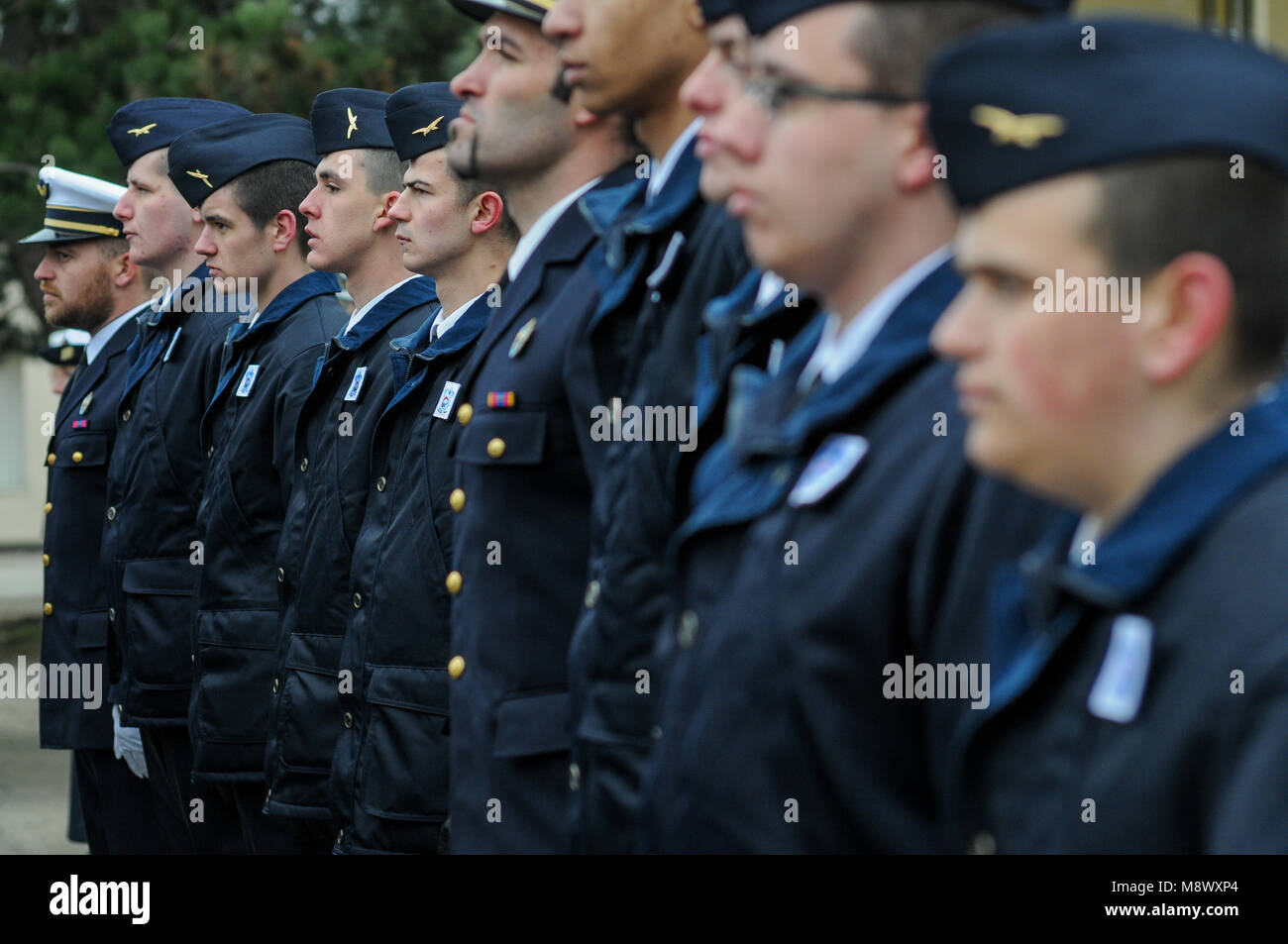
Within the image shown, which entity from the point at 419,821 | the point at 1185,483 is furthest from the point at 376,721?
the point at 1185,483

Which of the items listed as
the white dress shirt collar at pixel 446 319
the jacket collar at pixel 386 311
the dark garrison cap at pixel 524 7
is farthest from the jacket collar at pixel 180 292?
the dark garrison cap at pixel 524 7

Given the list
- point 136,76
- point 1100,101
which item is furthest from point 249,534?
point 136,76

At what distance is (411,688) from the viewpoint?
397 cm

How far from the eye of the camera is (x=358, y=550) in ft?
14.2

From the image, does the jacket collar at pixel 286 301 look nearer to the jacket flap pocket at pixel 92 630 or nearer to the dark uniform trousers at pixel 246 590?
the dark uniform trousers at pixel 246 590

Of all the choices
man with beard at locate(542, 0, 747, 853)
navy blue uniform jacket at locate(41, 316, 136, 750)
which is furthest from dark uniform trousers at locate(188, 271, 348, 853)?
man with beard at locate(542, 0, 747, 853)

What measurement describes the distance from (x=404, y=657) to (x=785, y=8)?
2.23m

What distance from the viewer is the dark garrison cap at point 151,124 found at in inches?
260

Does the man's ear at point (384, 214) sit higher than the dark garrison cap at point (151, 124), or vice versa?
the dark garrison cap at point (151, 124)

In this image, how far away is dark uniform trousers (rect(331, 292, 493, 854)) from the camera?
394 centimetres

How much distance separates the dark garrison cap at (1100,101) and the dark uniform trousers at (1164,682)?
22 cm

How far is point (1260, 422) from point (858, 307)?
62 cm

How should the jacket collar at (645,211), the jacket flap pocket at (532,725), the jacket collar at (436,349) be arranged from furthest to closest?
the jacket collar at (436,349)
the jacket flap pocket at (532,725)
the jacket collar at (645,211)

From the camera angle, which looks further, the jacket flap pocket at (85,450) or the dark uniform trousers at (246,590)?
the jacket flap pocket at (85,450)
